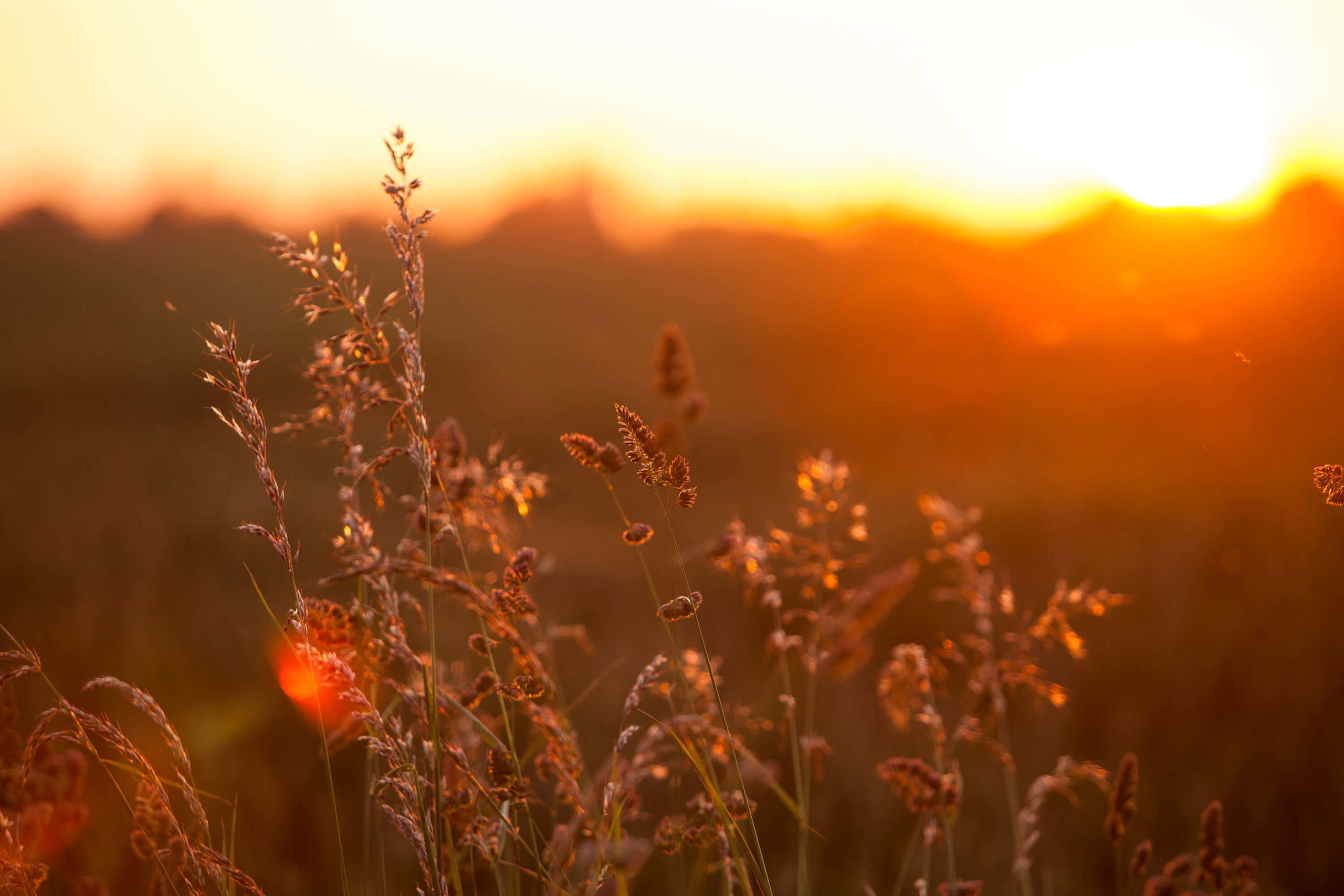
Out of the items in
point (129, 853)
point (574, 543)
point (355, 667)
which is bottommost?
point (129, 853)

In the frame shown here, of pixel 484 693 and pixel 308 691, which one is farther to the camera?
pixel 308 691

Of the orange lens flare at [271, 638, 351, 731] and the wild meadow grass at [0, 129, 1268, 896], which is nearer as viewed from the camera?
the wild meadow grass at [0, 129, 1268, 896]

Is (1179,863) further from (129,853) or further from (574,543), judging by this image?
(574,543)

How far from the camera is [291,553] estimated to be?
1.32 m

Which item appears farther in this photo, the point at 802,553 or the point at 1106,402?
the point at 1106,402

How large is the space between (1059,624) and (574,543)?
443 centimetres

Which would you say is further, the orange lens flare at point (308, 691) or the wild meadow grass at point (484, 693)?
the orange lens flare at point (308, 691)

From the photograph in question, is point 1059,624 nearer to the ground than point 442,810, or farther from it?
farther from it

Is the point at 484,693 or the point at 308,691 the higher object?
the point at 484,693

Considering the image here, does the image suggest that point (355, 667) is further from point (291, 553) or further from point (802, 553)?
point (802, 553)

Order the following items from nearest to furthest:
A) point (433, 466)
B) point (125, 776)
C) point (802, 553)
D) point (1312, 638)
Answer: point (433, 466)
point (802, 553)
point (125, 776)
point (1312, 638)

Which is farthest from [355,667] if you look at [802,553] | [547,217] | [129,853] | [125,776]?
[547,217]

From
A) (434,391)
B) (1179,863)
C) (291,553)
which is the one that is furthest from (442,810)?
(434,391)

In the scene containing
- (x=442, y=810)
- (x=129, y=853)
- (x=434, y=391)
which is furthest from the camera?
(x=434, y=391)
